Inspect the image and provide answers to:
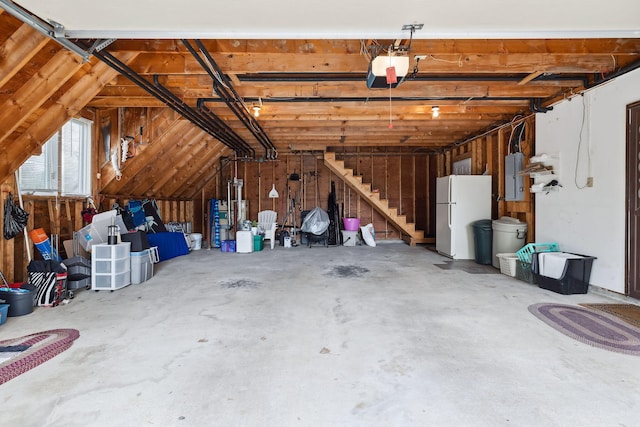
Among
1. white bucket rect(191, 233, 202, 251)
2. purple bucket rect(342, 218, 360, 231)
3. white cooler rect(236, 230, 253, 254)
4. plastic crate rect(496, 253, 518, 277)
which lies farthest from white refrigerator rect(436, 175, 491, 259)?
white bucket rect(191, 233, 202, 251)

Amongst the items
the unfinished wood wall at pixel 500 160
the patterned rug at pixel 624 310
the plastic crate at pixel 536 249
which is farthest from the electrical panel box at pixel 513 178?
the patterned rug at pixel 624 310

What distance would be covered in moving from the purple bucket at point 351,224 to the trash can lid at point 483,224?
3.03 meters

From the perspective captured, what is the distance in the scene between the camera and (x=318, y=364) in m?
2.08

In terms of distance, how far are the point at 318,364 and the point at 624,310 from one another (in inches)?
128

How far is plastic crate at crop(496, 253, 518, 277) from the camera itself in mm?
4574

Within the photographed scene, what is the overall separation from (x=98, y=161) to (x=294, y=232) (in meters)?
4.87

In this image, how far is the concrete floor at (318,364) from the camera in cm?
159

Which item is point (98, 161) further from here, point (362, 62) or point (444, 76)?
point (444, 76)

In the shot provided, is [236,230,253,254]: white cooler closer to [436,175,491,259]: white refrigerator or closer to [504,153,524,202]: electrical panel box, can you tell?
[436,175,491,259]: white refrigerator

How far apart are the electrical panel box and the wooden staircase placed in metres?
2.91

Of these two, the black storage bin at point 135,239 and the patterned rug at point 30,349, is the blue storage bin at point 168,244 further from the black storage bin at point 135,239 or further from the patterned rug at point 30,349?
the patterned rug at point 30,349

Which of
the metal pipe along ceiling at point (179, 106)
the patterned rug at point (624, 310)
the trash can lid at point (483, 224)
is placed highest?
the metal pipe along ceiling at point (179, 106)

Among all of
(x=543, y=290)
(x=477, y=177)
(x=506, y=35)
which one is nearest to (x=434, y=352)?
(x=506, y=35)

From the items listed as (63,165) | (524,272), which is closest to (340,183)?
(524,272)
